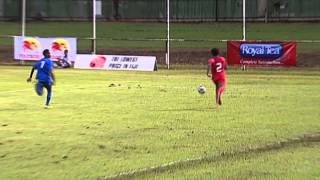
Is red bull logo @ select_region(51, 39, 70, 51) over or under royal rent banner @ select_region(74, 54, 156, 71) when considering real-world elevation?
over

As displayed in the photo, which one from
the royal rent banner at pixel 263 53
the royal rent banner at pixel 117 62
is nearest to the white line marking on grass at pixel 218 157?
the royal rent banner at pixel 263 53

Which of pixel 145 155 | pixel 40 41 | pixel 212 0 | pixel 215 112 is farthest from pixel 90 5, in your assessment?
pixel 145 155

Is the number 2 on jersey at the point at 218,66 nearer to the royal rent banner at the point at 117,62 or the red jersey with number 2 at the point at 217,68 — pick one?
the red jersey with number 2 at the point at 217,68

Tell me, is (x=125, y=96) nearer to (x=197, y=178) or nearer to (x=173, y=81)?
(x=173, y=81)

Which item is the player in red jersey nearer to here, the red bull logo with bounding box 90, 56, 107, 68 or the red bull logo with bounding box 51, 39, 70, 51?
the red bull logo with bounding box 90, 56, 107, 68

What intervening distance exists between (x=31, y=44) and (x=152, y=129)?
82.4ft

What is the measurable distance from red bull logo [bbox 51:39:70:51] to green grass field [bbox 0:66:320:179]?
1224cm

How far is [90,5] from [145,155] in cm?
5714

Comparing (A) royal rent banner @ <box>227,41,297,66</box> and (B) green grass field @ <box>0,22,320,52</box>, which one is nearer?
(A) royal rent banner @ <box>227,41,297,66</box>

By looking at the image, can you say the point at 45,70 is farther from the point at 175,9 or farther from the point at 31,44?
the point at 175,9

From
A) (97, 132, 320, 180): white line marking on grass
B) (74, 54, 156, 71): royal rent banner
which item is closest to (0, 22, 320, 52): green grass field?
(74, 54, 156, 71): royal rent banner

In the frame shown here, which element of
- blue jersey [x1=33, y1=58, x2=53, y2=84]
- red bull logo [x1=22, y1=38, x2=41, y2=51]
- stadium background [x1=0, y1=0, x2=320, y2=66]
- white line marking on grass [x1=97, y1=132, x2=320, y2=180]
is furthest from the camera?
stadium background [x1=0, y1=0, x2=320, y2=66]

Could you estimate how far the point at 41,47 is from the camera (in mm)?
37062

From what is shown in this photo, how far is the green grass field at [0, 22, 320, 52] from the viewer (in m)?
46.6
